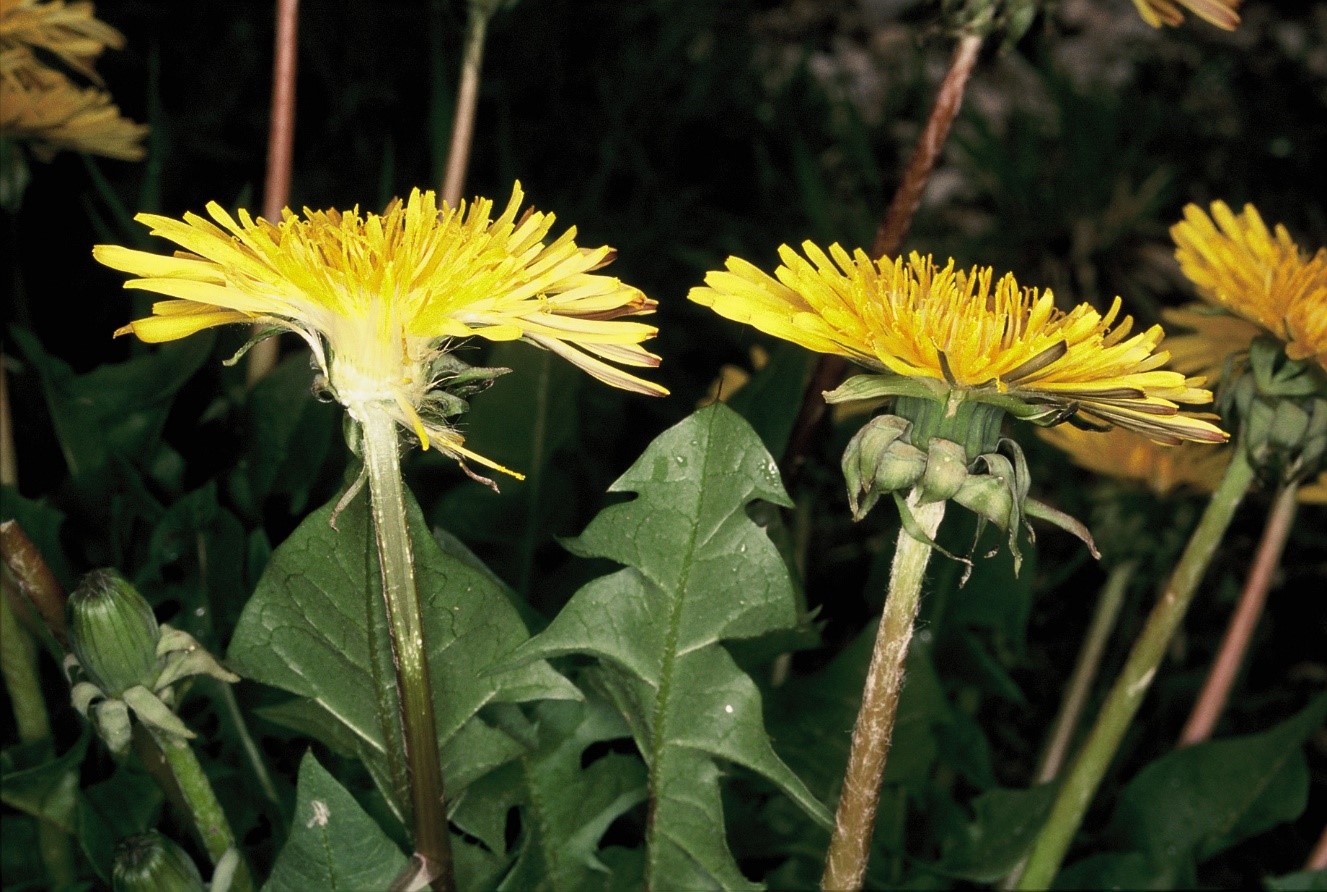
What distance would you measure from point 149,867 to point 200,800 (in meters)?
0.05

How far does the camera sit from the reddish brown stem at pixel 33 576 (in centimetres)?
52

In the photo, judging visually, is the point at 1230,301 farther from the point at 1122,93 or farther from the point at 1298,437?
the point at 1122,93

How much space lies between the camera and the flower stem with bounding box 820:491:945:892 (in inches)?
19.1

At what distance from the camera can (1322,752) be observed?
1145mm

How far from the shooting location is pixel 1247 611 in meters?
0.75

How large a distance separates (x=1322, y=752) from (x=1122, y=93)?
0.83 m

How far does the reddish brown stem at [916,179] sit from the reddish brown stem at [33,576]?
36 cm

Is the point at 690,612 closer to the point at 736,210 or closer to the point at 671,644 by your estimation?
the point at 671,644

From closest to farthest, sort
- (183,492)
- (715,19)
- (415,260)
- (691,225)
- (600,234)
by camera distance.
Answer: (415,260) < (183,492) < (600,234) < (691,225) < (715,19)

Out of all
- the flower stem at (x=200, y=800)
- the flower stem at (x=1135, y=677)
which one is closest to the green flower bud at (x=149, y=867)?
the flower stem at (x=200, y=800)

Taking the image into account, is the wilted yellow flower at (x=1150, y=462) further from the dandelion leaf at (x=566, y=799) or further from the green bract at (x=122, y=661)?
the green bract at (x=122, y=661)

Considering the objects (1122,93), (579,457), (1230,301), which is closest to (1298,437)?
(1230,301)

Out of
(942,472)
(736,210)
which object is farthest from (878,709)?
(736,210)

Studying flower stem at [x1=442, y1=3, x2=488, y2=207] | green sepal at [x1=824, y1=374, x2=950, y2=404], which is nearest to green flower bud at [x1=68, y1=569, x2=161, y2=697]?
green sepal at [x1=824, y1=374, x2=950, y2=404]
